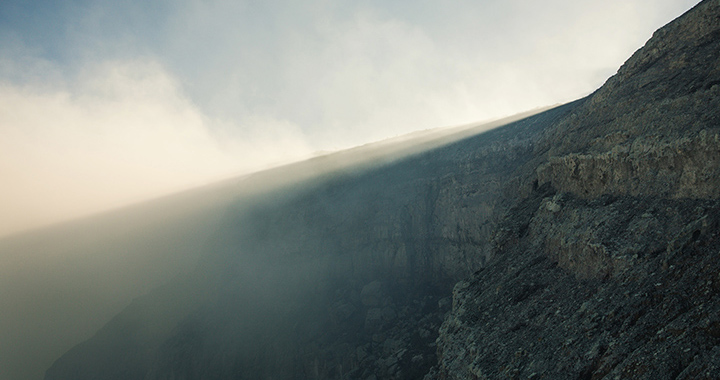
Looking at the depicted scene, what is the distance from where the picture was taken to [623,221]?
12891 mm

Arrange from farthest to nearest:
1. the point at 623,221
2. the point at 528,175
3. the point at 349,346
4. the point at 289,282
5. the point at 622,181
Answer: the point at 289,282
the point at 349,346
the point at 528,175
the point at 622,181
the point at 623,221

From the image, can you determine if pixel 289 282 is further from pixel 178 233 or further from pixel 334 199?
pixel 178 233

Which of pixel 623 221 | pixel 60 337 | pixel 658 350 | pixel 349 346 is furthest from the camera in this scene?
pixel 60 337

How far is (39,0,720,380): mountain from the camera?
10.0 m

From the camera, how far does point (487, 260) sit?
21922mm

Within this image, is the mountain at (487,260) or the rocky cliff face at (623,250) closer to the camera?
the rocky cliff face at (623,250)

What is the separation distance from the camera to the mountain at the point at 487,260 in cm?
1003

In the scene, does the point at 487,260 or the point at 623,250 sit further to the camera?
the point at 487,260

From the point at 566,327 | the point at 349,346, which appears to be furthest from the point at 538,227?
the point at 349,346

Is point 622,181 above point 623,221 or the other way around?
above

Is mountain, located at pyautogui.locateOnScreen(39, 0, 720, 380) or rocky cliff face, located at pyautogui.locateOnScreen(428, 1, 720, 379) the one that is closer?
rocky cliff face, located at pyautogui.locateOnScreen(428, 1, 720, 379)

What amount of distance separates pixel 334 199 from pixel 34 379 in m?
76.2

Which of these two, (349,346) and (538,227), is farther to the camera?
(349,346)

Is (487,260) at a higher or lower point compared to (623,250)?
lower
